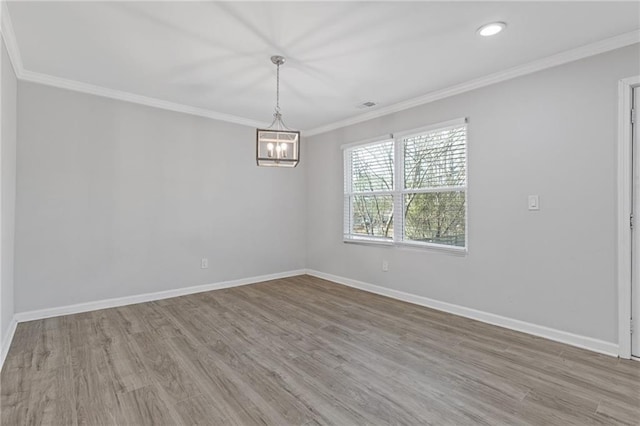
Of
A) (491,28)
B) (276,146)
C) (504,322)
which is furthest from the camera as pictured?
(504,322)

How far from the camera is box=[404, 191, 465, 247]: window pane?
3.53 m

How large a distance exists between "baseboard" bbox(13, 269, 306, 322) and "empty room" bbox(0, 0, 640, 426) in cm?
3

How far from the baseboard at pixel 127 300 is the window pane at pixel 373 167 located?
2090mm

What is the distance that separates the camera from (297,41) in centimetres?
255

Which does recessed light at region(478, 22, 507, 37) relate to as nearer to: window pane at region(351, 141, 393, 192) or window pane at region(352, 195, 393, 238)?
window pane at region(351, 141, 393, 192)

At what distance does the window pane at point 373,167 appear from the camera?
429cm

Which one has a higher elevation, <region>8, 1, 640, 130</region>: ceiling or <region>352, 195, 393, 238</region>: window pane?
<region>8, 1, 640, 130</region>: ceiling

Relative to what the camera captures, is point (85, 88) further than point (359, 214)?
No

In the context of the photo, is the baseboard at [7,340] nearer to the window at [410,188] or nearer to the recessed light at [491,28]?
the window at [410,188]

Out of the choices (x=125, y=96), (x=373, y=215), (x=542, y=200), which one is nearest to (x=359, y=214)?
(x=373, y=215)

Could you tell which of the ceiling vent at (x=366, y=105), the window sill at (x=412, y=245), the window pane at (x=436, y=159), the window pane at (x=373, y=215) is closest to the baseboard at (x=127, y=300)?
the window sill at (x=412, y=245)

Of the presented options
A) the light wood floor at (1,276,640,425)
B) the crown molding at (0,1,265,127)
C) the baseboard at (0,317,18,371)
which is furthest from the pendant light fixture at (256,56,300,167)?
the baseboard at (0,317,18,371)

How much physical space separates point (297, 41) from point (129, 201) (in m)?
2.78

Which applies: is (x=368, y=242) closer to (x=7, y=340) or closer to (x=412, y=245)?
(x=412, y=245)
